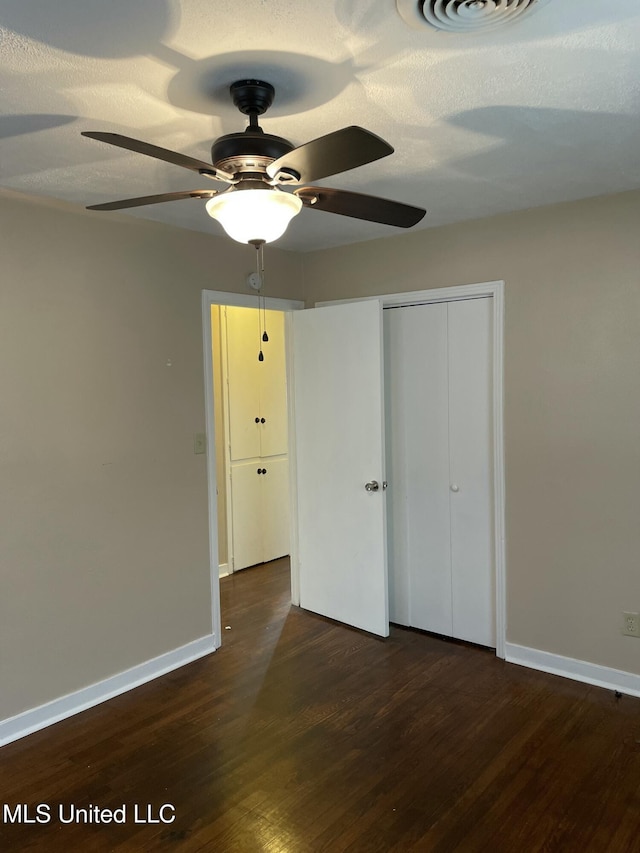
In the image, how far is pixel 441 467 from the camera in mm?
3520

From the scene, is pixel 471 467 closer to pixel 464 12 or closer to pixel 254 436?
pixel 254 436

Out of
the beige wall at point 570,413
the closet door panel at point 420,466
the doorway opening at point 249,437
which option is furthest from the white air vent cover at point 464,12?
the doorway opening at point 249,437

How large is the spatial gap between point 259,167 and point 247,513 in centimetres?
365

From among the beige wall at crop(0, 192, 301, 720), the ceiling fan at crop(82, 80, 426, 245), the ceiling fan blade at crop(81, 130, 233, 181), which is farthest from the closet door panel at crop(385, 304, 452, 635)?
the ceiling fan blade at crop(81, 130, 233, 181)

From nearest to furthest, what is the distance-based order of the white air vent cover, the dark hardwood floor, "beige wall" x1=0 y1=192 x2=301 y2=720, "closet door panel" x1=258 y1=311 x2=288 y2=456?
the white air vent cover → the dark hardwood floor → "beige wall" x1=0 y1=192 x2=301 y2=720 → "closet door panel" x1=258 y1=311 x2=288 y2=456

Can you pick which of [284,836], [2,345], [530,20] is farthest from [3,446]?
[530,20]

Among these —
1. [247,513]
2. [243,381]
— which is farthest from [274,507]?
[243,381]

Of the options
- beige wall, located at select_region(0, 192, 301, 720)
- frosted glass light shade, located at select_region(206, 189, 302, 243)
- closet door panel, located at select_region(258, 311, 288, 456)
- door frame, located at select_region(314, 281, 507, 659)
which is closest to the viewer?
frosted glass light shade, located at select_region(206, 189, 302, 243)

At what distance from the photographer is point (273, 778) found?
7.65 feet

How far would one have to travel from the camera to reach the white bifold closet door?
3.36 metres

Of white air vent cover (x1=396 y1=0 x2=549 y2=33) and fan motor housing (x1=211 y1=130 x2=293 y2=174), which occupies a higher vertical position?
white air vent cover (x1=396 y1=0 x2=549 y2=33)

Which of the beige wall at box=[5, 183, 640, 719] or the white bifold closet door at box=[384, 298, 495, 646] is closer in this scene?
the beige wall at box=[5, 183, 640, 719]

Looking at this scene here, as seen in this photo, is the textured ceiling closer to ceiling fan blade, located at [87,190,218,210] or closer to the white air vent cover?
the white air vent cover

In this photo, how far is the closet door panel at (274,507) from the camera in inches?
200
